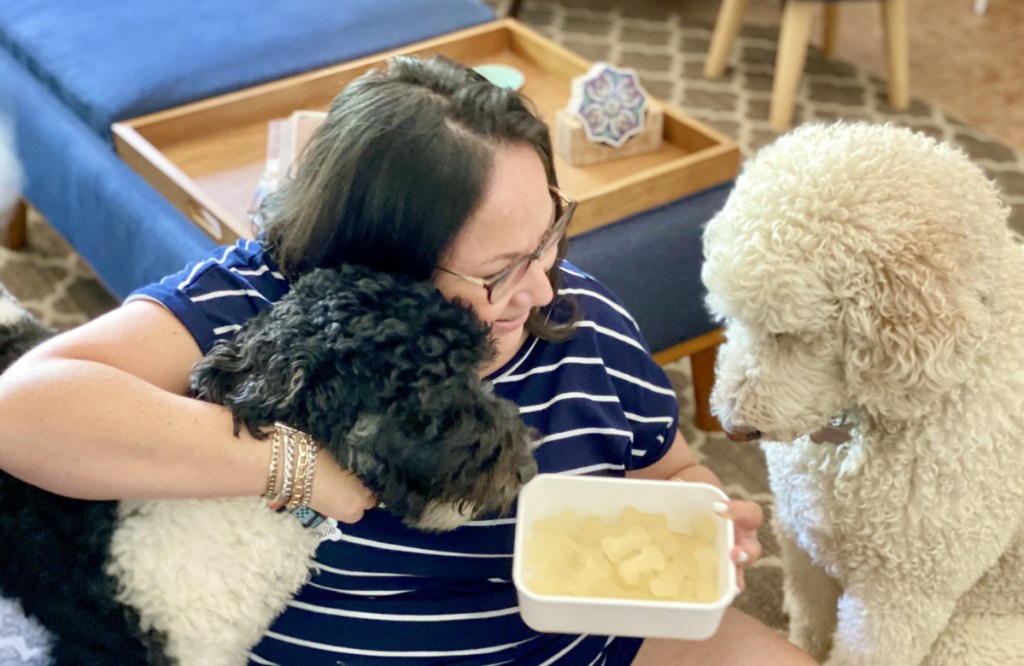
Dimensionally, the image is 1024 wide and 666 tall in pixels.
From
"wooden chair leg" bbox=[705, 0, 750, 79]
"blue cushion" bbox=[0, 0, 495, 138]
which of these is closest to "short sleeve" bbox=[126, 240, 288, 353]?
"blue cushion" bbox=[0, 0, 495, 138]

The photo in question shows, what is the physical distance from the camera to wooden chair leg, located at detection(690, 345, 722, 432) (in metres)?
2.05

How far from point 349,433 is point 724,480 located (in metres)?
1.27

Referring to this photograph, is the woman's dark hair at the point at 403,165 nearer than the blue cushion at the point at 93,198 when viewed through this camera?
Yes

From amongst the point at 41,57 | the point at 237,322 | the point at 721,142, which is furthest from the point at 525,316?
the point at 41,57

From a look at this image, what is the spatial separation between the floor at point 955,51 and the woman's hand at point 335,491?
2.83 metres

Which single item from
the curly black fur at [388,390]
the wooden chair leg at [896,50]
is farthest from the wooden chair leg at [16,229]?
the wooden chair leg at [896,50]

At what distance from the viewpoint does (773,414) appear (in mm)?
1137

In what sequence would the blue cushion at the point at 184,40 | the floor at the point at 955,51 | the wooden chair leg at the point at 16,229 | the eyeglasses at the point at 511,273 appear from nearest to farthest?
the eyeglasses at the point at 511,273
the blue cushion at the point at 184,40
the wooden chair leg at the point at 16,229
the floor at the point at 955,51

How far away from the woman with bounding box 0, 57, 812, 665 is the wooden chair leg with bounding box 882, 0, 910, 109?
240 centimetres

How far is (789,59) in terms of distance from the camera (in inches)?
122

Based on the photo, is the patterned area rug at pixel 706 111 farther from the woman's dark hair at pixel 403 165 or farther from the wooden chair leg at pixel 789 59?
the woman's dark hair at pixel 403 165

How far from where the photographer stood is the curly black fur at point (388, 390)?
89cm

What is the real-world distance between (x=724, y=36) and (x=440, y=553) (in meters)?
2.74

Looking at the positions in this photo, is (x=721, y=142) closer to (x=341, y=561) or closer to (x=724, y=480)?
(x=724, y=480)
